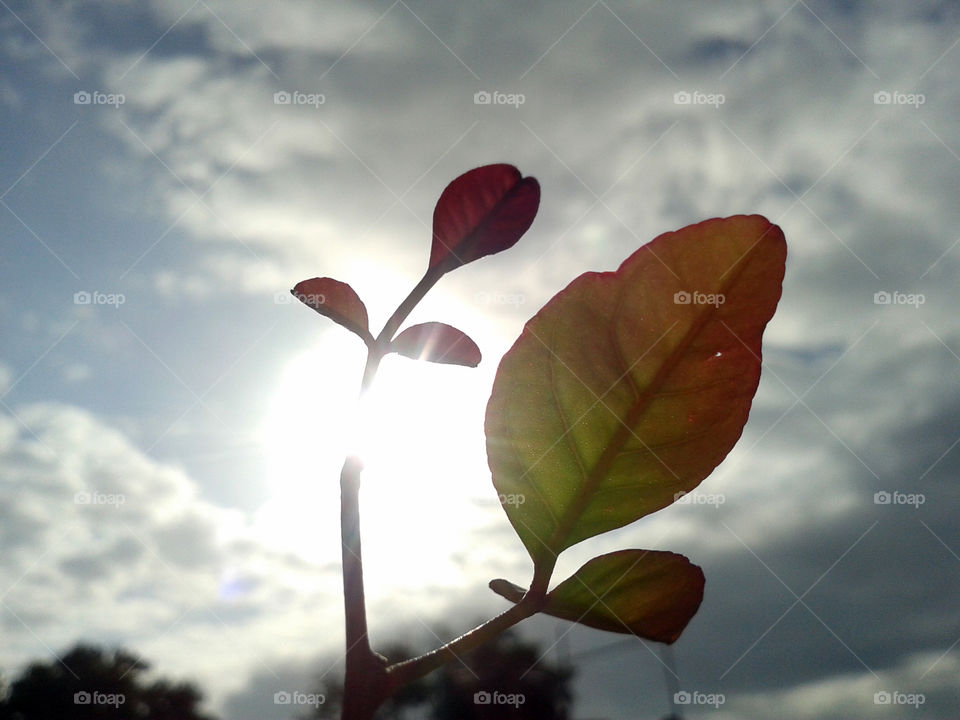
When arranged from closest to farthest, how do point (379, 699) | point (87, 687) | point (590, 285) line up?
point (379, 699) < point (590, 285) < point (87, 687)

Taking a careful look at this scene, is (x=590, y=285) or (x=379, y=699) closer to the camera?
(x=379, y=699)

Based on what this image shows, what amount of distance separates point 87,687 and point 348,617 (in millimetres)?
33352

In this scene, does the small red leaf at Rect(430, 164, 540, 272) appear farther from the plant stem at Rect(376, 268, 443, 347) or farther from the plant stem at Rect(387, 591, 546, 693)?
the plant stem at Rect(387, 591, 546, 693)

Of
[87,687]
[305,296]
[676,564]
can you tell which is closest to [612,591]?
[676,564]

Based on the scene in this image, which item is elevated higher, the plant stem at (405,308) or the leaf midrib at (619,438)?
the plant stem at (405,308)

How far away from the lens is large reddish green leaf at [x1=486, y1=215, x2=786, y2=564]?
50 cm

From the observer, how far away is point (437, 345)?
1.73 feet

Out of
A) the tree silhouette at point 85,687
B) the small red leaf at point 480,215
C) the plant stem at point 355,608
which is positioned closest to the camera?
the plant stem at point 355,608

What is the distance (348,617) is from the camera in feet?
1.41

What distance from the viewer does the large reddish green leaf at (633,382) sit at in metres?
0.50

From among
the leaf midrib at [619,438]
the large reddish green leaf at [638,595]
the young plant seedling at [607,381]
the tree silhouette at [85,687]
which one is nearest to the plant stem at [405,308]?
the young plant seedling at [607,381]

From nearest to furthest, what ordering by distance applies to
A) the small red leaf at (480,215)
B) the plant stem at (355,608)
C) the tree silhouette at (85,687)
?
the plant stem at (355,608) → the small red leaf at (480,215) → the tree silhouette at (85,687)

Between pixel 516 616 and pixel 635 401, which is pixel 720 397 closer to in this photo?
pixel 635 401

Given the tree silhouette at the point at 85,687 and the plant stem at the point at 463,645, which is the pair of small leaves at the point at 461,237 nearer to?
the plant stem at the point at 463,645
